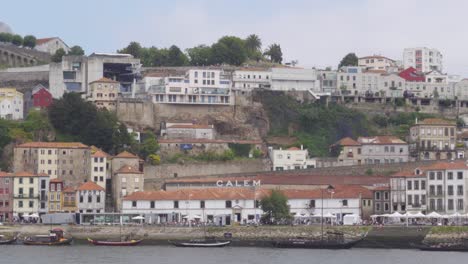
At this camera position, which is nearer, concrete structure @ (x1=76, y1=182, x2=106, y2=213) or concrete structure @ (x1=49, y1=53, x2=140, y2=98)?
concrete structure @ (x1=76, y1=182, x2=106, y2=213)

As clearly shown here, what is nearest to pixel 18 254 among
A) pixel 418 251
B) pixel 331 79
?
pixel 418 251

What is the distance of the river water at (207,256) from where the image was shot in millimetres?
78500

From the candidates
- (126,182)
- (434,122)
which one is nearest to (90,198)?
Result: (126,182)

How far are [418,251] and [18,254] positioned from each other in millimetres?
23568

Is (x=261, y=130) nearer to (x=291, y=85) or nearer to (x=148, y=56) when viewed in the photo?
(x=291, y=85)

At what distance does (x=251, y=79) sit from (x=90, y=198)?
89.5ft

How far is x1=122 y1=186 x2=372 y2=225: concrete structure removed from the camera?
96.8 meters

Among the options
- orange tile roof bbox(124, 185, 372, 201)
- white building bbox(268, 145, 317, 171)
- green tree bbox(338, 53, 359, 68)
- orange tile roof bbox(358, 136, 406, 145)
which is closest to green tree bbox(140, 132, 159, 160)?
white building bbox(268, 145, 317, 171)

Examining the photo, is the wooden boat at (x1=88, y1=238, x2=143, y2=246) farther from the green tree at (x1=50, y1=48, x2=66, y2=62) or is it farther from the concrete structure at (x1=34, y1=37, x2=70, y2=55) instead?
the concrete structure at (x1=34, y1=37, x2=70, y2=55)

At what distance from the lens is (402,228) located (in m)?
90.6

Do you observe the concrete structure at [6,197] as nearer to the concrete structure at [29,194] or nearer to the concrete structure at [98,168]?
the concrete structure at [29,194]

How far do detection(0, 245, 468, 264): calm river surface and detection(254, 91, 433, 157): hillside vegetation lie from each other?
28907 millimetres

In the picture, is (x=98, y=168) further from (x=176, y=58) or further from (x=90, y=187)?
(x=176, y=58)

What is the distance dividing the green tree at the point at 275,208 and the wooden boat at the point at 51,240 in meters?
12.7
